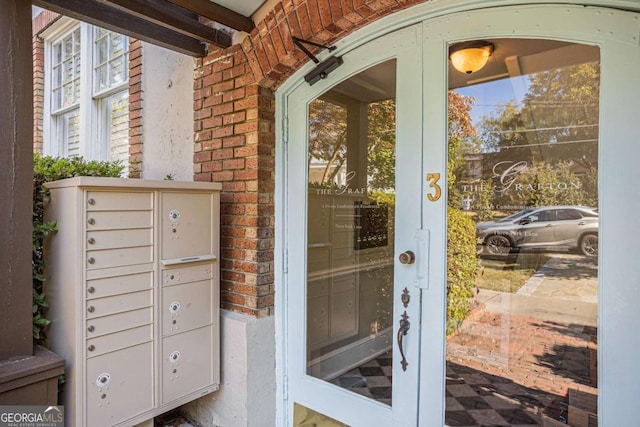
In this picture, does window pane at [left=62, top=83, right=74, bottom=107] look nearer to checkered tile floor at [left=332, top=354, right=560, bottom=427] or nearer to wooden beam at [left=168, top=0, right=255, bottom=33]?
wooden beam at [left=168, top=0, right=255, bottom=33]

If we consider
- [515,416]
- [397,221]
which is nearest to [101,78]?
[397,221]

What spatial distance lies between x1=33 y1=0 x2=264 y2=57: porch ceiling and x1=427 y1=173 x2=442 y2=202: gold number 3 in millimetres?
1520

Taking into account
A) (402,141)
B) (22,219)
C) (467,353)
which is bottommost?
(467,353)

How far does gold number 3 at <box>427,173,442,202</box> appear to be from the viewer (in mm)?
1911

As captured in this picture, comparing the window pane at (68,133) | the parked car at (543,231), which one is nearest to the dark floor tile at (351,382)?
the parked car at (543,231)

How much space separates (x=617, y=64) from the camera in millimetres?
1514

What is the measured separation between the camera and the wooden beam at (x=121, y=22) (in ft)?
7.04

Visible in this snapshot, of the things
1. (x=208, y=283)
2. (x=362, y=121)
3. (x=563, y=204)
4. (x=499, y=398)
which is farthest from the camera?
(x=208, y=283)

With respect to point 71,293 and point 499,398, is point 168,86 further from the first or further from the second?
point 499,398

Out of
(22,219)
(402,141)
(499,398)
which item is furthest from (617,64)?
(22,219)

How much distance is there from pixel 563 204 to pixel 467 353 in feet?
2.75

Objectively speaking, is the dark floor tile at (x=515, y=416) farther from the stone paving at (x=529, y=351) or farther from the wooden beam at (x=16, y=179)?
the wooden beam at (x=16, y=179)

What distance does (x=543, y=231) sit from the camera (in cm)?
168

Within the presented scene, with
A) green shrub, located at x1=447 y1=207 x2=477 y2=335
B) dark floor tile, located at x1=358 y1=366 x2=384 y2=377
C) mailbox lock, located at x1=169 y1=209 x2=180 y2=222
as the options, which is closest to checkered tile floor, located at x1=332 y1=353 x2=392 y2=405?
dark floor tile, located at x1=358 y1=366 x2=384 y2=377
